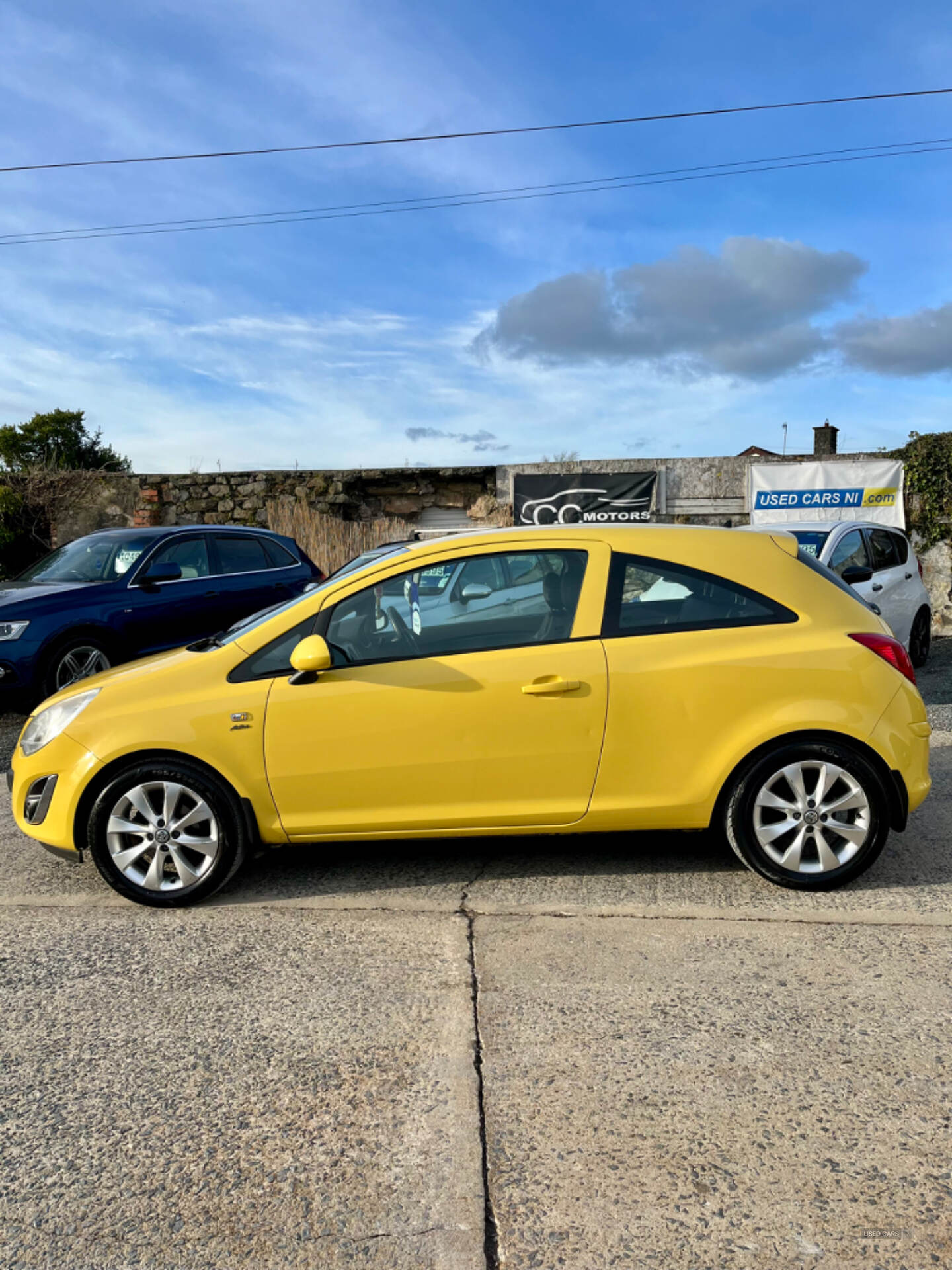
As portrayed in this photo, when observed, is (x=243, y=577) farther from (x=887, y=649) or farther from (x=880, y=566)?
(x=887, y=649)

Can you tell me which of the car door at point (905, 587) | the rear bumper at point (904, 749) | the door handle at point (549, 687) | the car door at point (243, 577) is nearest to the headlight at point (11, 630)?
the car door at point (243, 577)

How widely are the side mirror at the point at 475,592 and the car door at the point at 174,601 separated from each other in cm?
527

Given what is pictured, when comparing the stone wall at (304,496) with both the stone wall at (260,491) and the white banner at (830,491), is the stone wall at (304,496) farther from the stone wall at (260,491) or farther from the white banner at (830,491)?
the white banner at (830,491)

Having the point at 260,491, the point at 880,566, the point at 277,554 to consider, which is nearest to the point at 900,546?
the point at 880,566

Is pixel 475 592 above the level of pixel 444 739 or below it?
above

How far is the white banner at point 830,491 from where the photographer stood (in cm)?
1559

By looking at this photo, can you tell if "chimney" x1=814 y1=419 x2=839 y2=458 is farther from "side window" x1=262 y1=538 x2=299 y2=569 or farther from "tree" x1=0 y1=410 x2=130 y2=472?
"tree" x1=0 y1=410 x2=130 y2=472

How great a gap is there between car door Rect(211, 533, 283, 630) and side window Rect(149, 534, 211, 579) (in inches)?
4.4

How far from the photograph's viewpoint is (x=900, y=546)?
10.7m

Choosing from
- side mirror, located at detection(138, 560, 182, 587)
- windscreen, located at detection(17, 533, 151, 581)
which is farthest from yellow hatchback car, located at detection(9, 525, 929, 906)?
windscreen, located at detection(17, 533, 151, 581)

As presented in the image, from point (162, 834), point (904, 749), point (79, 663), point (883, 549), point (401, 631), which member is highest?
point (883, 549)

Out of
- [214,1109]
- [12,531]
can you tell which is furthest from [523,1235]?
[12,531]

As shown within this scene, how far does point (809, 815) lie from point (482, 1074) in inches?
79.3

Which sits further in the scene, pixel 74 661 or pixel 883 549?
pixel 883 549
